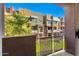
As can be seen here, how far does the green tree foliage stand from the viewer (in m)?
3.57

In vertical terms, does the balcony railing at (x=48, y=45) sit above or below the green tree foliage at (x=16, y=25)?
below

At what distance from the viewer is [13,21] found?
11.7 ft

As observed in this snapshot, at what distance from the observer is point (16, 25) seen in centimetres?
359

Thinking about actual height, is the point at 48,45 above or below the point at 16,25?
below

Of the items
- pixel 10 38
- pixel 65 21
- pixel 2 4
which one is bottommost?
pixel 10 38

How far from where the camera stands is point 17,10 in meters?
3.59

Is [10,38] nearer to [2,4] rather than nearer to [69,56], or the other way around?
[2,4]

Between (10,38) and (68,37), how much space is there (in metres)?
0.82

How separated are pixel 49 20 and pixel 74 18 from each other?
0.35m

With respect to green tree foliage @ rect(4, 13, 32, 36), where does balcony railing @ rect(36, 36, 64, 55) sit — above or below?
below

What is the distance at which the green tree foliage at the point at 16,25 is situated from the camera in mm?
3572

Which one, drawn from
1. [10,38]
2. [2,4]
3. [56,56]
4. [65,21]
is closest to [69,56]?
[56,56]

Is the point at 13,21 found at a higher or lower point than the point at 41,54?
higher

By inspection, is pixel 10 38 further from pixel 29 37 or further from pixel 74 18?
pixel 74 18
